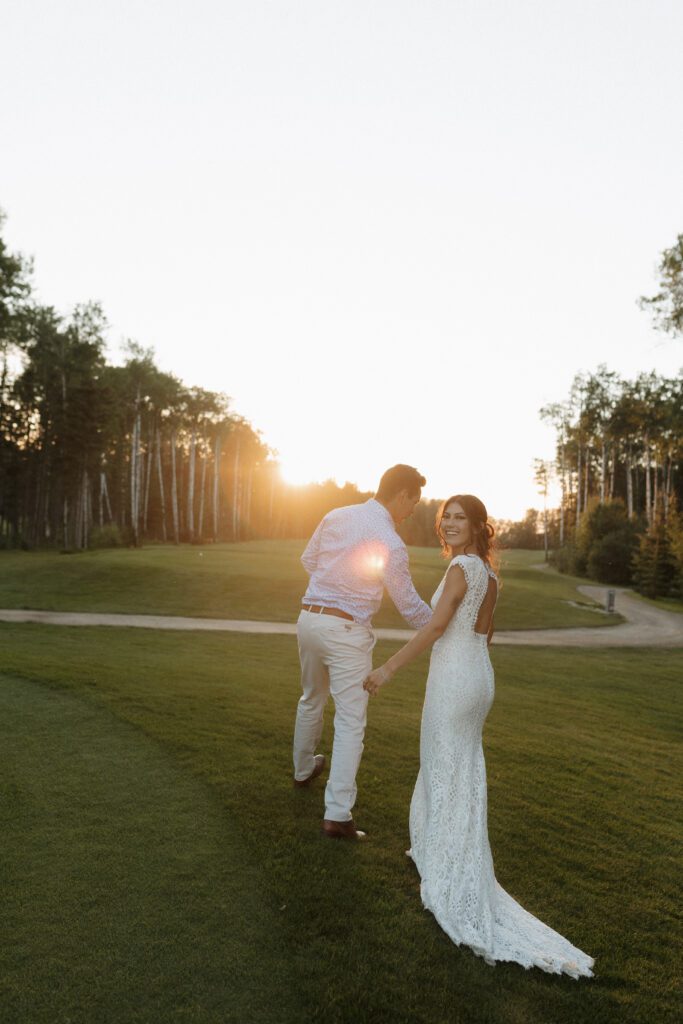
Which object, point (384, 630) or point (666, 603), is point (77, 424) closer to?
point (384, 630)

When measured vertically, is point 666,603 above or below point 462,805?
below

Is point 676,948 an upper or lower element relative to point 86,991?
lower

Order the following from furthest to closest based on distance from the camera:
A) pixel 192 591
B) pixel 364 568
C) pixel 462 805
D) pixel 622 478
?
pixel 622 478 < pixel 192 591 < pixel 364 568 < pixel 462 805

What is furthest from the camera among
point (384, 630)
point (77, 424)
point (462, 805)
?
point (77, 424)

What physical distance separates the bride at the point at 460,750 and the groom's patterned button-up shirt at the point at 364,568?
1.65 feet

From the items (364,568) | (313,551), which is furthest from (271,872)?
(313,551)

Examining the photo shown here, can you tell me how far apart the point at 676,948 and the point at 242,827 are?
279 cm

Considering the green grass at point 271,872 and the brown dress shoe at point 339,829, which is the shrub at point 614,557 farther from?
the brown dress shoe at point 339,829

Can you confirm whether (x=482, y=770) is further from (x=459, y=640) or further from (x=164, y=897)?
(x=164, y=897)

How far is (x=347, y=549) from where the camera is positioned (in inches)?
209

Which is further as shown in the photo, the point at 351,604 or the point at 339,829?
the point at 351,604

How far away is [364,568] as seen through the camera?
17.2ft

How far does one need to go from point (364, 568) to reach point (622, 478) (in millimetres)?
84036

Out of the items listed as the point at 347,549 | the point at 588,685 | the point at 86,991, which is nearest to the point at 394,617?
the point at 588,685
